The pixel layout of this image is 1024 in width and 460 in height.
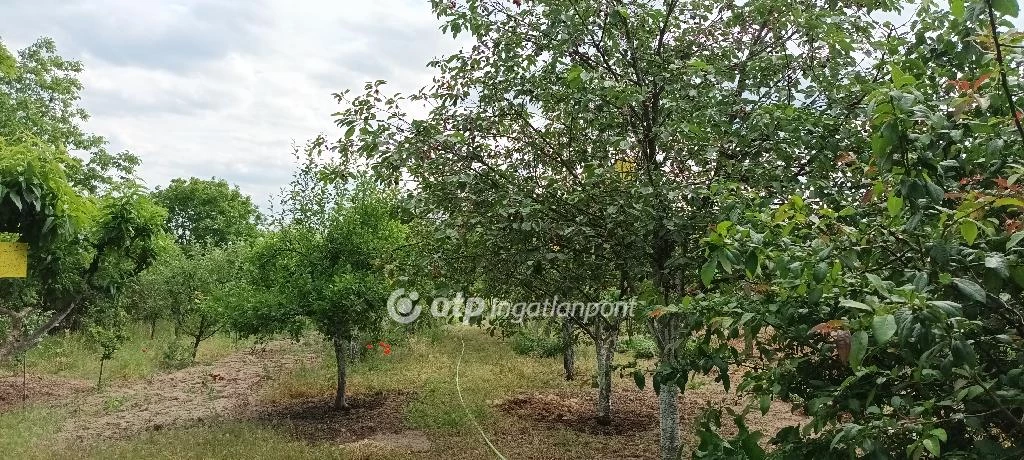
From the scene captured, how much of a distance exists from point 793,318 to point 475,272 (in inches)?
106

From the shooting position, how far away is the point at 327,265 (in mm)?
7777

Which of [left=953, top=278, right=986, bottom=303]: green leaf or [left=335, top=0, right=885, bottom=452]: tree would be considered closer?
[left=953, top=278, right=986, bottom=303]: green leaf

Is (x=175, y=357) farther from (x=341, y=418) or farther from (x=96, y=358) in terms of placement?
(x=341, y=418)

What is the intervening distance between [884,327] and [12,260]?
3.80m

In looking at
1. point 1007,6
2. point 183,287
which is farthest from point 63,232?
point 183,287

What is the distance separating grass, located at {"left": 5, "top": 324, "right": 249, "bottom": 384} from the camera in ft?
39.4

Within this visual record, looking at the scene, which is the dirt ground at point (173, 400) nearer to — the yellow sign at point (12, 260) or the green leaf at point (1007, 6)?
the yellow sign at point (12, 260)

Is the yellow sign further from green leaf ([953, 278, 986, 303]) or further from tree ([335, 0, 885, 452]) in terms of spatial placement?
green leaf ([953, 278, 986, 303])

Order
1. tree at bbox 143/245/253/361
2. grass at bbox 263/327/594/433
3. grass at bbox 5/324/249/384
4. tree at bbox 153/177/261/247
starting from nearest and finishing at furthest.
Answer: grass at bbox 263/327/594/433, grass at bbox 5/324/249/384, tree at bbox 143/245/253/361, tree at bbox 153/177/261/247

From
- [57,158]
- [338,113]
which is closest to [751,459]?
[338,113]

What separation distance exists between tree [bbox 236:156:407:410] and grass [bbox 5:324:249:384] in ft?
16.5

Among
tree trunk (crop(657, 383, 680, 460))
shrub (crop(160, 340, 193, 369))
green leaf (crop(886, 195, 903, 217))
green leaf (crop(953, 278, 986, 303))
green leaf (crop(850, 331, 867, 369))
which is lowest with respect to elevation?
shrub (crop(160, 340, 193, 369))

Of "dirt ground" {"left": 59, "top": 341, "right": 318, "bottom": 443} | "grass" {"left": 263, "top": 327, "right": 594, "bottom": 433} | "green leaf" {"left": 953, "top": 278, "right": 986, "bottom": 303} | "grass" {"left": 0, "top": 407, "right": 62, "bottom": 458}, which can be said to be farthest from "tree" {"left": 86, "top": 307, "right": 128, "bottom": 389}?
"green leaf" {"left": 953, "top": 278, "right": 986, "bottom": 303}

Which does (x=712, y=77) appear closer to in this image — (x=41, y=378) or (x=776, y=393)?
(x=776, y=393)
